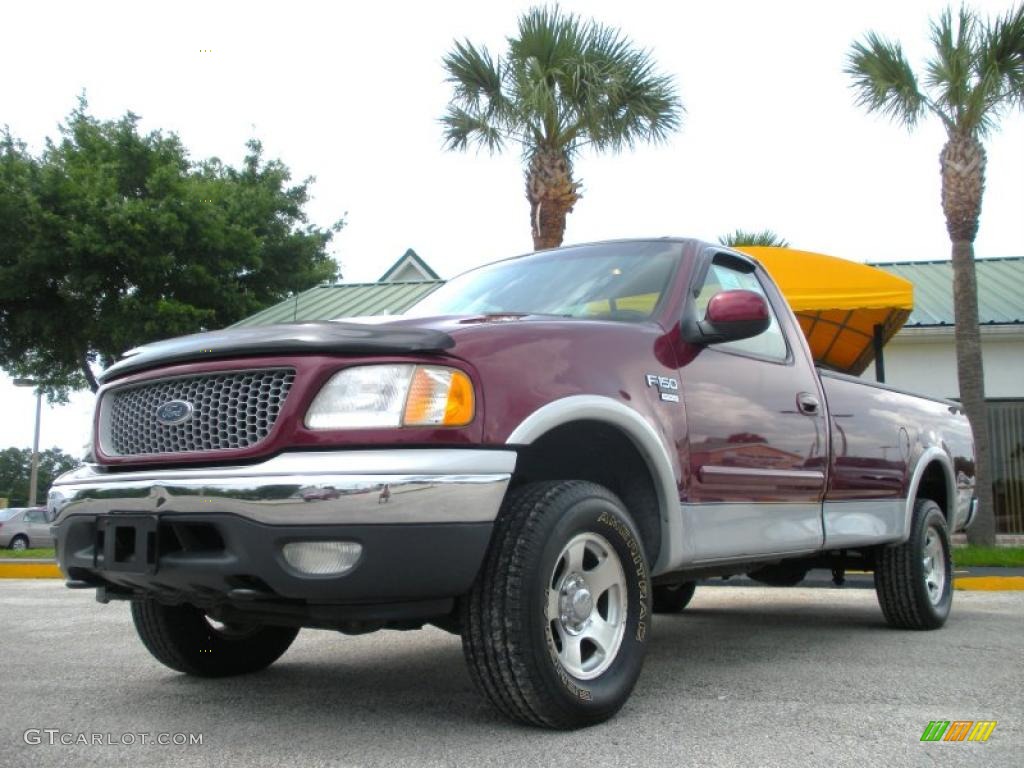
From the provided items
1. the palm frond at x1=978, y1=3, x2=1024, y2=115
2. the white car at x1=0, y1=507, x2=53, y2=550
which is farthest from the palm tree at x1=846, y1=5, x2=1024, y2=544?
the white car at x1=0, y1=507, x2=53, y2=550

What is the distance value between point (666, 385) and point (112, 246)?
61.4 feet

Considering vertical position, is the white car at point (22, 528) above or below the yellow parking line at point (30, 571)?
below

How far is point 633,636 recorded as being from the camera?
140 inches

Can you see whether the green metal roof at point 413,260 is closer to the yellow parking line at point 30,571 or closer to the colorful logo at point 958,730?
the yellow parking line at point 30,571

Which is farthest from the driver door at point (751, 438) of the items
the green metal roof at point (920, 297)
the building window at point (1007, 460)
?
the building window at point (1007, 460)

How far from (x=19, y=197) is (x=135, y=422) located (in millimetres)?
19617

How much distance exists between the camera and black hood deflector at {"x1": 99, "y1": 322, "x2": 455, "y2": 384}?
3152 mm

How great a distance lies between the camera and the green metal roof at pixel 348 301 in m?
19.2

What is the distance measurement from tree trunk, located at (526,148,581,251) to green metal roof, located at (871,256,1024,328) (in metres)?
5.72

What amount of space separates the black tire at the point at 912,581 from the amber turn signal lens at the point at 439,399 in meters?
3.53

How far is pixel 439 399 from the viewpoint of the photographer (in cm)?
313

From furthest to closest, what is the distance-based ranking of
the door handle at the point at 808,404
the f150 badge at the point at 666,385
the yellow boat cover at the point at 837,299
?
1. the yellow boat cover at the point at 837,299
2. the door handle at the point at 808,404
3. the f150 badge at the point at 666,385

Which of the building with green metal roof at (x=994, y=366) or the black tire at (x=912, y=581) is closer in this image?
the black tire at (x=912, y=581)

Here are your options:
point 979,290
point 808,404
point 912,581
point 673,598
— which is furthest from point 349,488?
point 979,290
